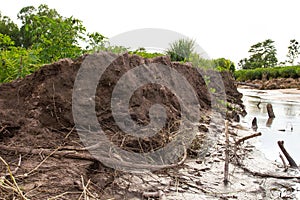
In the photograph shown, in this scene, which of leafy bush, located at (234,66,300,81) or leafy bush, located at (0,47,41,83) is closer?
leafy bush, located at (0,47,41,83)

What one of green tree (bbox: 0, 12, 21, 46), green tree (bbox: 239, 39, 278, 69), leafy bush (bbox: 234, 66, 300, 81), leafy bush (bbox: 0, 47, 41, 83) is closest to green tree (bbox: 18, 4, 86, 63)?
leafy bush (bbox: 0, 47, 41, 83)

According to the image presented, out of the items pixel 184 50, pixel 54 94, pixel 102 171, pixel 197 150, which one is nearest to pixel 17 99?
pixel 54 94

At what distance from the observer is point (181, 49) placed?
11055 mm

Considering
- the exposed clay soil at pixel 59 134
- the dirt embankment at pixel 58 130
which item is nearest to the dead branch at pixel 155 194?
→ the exposed clay soil at pixel 59 134

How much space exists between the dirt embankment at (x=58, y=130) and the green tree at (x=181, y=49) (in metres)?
6.77

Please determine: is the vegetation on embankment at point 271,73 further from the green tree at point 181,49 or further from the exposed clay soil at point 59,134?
the exposed clay soil at point 59,134

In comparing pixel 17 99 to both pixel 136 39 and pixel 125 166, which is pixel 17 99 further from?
pixel 136 39

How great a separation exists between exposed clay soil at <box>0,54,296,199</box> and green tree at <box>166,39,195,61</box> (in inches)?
267

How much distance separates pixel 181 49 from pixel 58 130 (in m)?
8.41

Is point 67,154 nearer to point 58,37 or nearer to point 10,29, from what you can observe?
point 58,37

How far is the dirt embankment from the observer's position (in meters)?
2.41

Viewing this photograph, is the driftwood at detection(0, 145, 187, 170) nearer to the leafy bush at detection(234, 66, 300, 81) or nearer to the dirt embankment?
the dirt embankment

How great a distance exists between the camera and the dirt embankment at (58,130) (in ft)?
7.91

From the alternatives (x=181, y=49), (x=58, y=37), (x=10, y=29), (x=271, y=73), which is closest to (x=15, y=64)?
(x=58, y=37)
